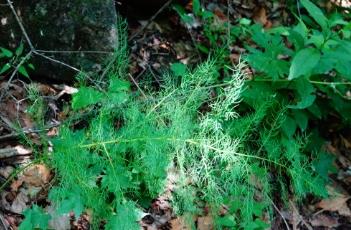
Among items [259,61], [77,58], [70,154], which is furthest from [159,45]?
[70,154]

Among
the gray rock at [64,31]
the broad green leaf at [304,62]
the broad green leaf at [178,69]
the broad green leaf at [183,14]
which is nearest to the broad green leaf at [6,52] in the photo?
the gray rock at [64,31]

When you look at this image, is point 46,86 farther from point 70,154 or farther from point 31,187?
point 70,154

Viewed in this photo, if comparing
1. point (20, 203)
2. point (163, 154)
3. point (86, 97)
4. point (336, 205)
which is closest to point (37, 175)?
point (20, 203)

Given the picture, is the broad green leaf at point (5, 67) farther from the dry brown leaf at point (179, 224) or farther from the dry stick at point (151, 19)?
the dry brown leaf at point (179, 224)

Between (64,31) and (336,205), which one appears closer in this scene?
(64,31)

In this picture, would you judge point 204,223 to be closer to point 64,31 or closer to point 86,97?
point 86,97

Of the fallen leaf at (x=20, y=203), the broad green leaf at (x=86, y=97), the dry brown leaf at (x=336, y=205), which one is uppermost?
the broad green leaf at (x=86, y=97)

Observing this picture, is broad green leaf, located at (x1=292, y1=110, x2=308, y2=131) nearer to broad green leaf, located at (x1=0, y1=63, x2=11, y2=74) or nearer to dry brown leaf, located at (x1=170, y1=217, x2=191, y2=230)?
dry brown leaf, located at (x1=170, y1=217, x2=191, y2=230)

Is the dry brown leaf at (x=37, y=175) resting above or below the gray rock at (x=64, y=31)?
below
